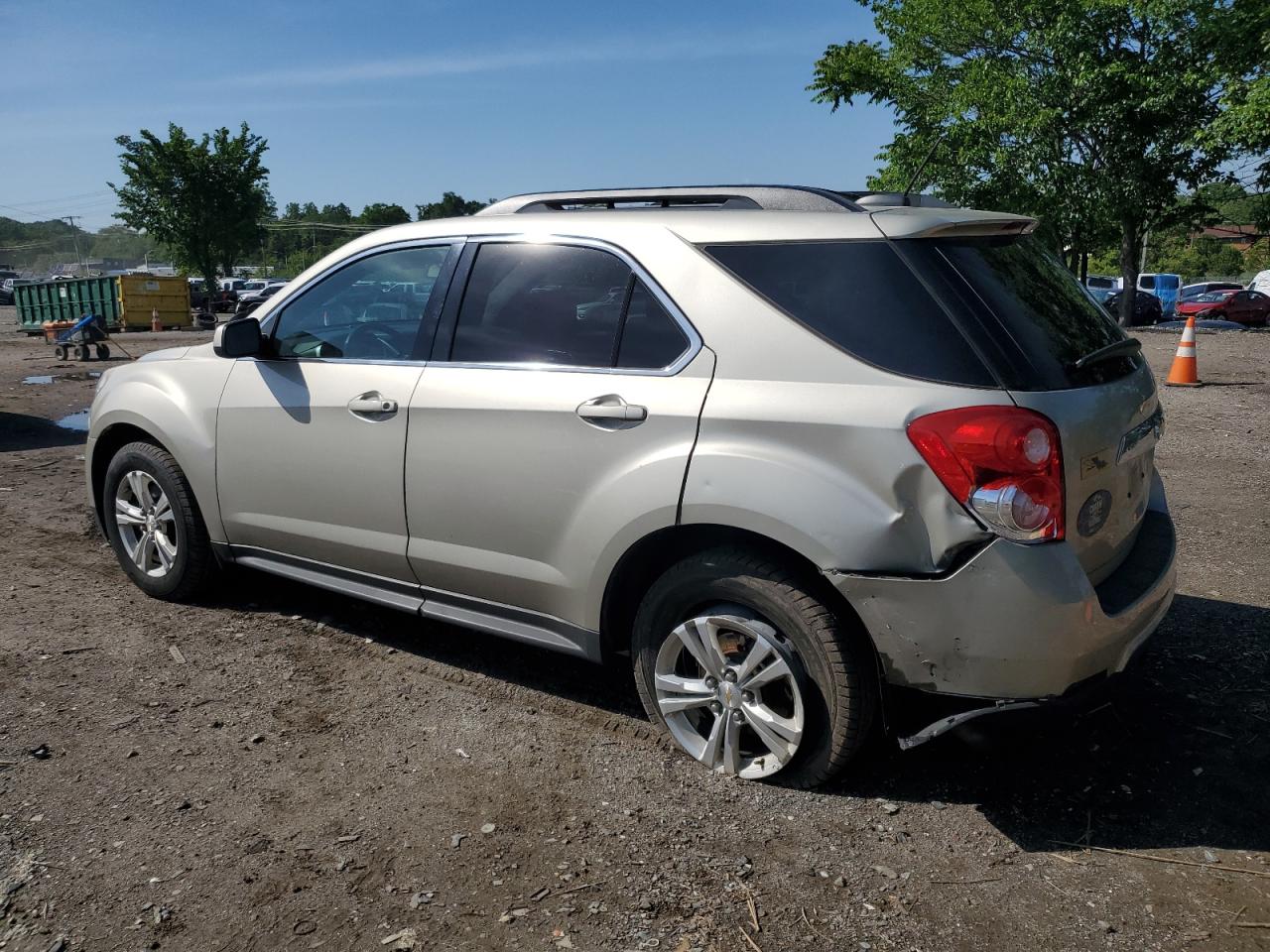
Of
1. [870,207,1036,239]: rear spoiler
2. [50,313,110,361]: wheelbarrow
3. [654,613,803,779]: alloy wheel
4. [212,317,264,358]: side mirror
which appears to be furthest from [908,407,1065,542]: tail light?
[50,313,110,361]: wheelbarrow

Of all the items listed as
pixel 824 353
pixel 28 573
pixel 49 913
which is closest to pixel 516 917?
pixel 49 913

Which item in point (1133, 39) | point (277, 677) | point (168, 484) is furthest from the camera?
point (1133, 39)

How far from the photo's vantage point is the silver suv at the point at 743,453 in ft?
9.11

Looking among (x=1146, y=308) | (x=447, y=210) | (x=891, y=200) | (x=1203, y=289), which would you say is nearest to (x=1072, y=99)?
(x=1146, y=308)

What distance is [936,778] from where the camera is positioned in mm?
3377

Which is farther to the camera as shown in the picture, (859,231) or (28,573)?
(28,573)

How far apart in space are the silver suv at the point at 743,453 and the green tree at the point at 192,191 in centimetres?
4861

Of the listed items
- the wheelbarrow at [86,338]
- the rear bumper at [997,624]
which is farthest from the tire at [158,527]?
the wheelbarrow at [86,338]

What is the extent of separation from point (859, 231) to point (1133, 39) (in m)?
29.6

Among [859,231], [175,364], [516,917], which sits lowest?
[516,917]

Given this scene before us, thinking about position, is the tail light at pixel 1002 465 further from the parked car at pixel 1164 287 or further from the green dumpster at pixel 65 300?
the parked car at pixel 1164 287

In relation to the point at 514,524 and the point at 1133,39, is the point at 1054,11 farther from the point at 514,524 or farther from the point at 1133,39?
the point at 514,524

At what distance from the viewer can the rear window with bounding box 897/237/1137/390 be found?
2.85m

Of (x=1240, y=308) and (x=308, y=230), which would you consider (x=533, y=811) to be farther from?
(x=308, y=230)
